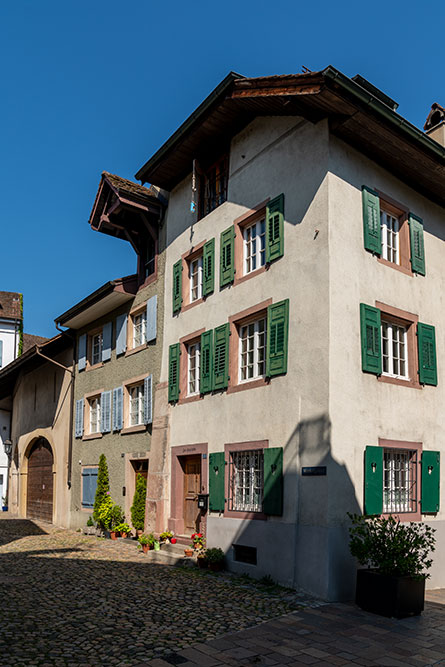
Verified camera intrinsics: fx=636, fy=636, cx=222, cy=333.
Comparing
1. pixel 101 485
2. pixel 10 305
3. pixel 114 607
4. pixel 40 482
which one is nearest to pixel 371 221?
pixel 114 607

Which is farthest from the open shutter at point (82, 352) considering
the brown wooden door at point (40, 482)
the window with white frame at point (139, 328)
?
the brown wooden door at point (40, 482)

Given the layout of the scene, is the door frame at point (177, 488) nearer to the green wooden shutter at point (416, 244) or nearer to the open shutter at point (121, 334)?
the open shutter at point (121, 334)

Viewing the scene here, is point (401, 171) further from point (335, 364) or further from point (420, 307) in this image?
point (335, 364)

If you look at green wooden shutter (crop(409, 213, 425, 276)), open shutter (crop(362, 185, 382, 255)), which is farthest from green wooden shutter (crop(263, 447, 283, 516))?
green wooden shutter (crop(409, 213, 425, 276))

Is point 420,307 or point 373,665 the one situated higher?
point 420,307

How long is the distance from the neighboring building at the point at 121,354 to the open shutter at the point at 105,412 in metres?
0.03

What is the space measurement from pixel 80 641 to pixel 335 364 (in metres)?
5.59

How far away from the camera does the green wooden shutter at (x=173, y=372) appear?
14.7 m

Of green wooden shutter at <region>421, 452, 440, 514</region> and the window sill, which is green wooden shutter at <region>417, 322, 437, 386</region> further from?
the window sill

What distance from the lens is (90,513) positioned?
18609 millimetres

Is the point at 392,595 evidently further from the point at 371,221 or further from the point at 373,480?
the point at 371,221

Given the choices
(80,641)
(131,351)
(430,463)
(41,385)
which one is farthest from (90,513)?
(80,641)

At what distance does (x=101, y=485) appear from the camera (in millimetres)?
17781

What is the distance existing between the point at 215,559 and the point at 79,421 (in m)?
9.35
